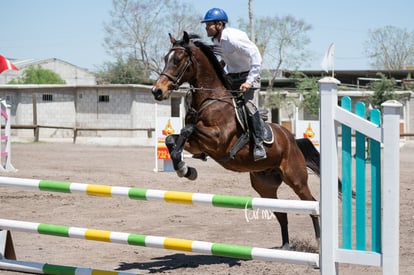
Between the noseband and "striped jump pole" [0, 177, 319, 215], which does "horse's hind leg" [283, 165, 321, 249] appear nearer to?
the noseband

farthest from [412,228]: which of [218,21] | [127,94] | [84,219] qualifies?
[127,94]

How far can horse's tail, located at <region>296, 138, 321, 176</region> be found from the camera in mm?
7172

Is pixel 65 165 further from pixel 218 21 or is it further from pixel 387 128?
pixel 387 128

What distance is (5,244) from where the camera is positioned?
5.16m

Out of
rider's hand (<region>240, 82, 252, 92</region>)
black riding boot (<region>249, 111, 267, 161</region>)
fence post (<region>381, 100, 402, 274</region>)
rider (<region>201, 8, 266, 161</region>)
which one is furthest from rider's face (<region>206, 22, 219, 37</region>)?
fence post (<region>381, 100, 402, 274</region>)

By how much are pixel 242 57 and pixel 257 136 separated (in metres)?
0.85

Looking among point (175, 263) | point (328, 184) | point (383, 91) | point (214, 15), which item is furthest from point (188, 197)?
point (383, 91)

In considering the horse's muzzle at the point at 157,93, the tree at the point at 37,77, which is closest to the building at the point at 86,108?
the tree at the point at 37,77

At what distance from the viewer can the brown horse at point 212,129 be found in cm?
604

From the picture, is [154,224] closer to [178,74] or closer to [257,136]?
[257,136]

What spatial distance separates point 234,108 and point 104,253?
78.5 inches

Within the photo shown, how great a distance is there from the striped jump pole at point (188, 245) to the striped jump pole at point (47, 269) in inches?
9.1

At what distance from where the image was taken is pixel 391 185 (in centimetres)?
340

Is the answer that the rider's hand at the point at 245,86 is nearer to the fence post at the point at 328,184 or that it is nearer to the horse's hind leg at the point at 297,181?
the horse's hind leg at the point at 297,181
